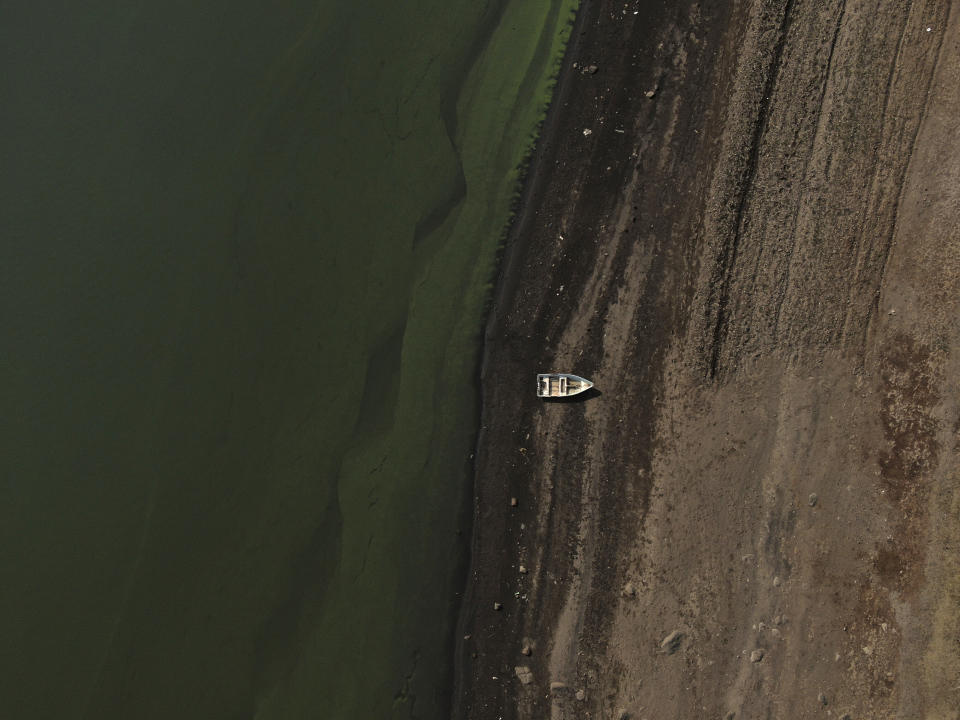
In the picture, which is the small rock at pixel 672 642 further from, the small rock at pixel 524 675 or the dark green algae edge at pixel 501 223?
the dark green algae edge at pixel 501 223

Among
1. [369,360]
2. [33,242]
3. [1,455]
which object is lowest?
[1,455]

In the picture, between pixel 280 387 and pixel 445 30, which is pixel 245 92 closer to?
pixel 445 30

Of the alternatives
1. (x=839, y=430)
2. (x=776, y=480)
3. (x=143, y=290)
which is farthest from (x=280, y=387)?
(x=839, y=430)

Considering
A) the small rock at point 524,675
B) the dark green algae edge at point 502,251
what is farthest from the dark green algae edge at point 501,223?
the small rock at point 524,675

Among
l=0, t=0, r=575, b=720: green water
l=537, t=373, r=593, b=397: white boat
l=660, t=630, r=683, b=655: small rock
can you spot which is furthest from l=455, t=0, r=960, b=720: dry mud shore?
l=0, t=0, r=575, b=720: green water

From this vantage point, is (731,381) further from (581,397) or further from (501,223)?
(501,223)
